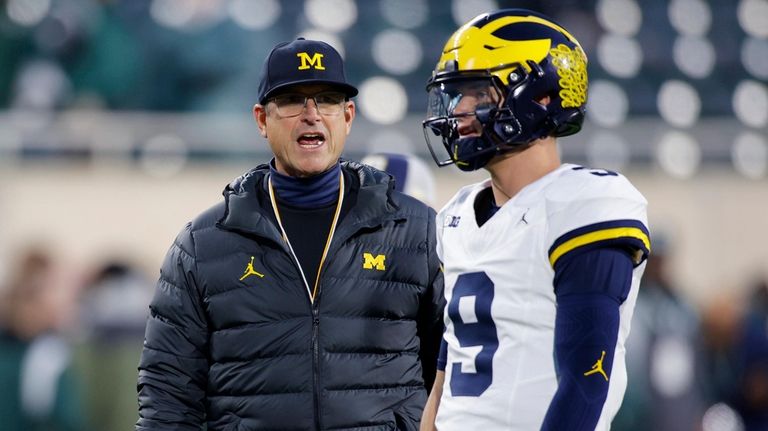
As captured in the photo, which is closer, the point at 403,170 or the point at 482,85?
the point at 482,85

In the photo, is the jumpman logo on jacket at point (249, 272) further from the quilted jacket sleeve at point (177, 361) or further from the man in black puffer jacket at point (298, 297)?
the quilted jacket sleeve at point (177, 361)

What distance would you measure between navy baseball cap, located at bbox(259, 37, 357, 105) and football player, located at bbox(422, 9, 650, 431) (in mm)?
447

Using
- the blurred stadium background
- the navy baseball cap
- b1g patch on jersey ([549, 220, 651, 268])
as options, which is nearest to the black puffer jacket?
the navy baseball cap

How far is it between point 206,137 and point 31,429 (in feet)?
9.55

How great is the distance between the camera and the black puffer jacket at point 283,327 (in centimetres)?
286

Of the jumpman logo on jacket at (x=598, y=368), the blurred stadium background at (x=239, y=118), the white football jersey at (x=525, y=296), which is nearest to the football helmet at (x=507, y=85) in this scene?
the white football jersey at (x=525, y=296)

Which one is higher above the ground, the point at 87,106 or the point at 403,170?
the point at 87,106

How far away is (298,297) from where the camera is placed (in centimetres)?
290

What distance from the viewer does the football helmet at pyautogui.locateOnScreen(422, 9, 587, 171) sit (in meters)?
2.45

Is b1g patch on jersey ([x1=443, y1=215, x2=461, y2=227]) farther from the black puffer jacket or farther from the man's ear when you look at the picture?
the man's ear

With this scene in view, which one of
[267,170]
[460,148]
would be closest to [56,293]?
[267,170]

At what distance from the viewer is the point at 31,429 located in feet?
17.0

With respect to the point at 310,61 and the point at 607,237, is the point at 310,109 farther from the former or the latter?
the point at 607,237

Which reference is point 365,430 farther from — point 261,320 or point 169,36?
point 169,36
